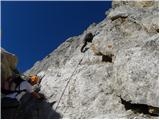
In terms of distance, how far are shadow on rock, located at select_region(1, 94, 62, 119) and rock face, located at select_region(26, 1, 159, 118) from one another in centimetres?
49

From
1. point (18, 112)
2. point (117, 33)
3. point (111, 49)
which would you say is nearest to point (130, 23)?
point (117, 33)

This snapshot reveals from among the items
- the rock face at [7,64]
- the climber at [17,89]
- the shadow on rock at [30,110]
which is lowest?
the shadow on rock at [30,110]

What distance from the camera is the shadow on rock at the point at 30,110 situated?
61.0ft

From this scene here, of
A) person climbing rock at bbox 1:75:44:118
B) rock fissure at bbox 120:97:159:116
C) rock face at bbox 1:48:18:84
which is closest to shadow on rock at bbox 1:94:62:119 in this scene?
person climbing rock at bbox 1:75:44:118

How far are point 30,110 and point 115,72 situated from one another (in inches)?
228

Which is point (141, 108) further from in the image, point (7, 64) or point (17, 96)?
point (7, 64)

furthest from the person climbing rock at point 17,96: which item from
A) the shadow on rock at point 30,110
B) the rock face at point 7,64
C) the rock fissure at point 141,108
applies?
the rock fissure at point 141,108

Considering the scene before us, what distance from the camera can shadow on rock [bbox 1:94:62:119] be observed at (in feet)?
61.0

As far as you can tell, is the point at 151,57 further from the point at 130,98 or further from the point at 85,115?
the point at 85,115

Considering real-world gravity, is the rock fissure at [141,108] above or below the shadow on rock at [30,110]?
above

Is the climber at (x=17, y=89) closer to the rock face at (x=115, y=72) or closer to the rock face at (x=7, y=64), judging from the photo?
the rock face at (x=7, y=64)

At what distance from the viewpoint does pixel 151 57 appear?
1619cm

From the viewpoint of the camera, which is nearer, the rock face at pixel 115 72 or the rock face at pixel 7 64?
the rock face at pixel 115 72

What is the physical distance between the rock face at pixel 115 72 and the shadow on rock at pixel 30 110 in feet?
1.61
